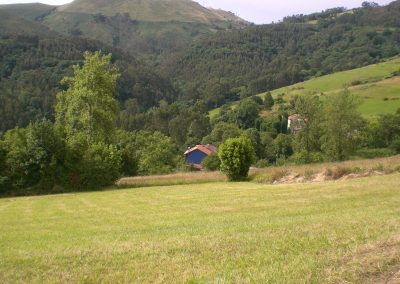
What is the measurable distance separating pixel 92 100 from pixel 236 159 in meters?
19.8

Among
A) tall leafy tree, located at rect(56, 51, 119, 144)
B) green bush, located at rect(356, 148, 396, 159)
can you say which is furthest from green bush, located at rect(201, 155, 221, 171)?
tall leafy tree, located at rect(56, 51, 119, 144)

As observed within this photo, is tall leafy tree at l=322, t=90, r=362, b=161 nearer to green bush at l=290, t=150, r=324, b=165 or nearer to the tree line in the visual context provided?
the tree line

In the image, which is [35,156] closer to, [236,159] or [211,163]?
[236,159]

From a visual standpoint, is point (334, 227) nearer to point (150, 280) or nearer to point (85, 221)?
point (150, 280)

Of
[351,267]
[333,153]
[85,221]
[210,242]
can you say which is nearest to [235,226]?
[210,242]

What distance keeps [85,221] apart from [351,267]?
1616 centimetres

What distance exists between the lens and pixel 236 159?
44.5 m

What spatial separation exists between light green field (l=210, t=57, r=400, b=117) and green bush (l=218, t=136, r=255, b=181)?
52.6 metres

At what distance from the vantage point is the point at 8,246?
14367 mm

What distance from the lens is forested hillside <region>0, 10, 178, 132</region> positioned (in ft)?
416

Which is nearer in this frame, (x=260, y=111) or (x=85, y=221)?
(x=85, y=221)

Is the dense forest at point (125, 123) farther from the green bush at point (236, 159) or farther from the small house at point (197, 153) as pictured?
the small house at point (197, 153)

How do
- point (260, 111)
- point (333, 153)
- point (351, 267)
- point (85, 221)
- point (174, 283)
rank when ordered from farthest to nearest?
point (260, 111) → point (333, 153) → point (85, 221) → point (174, 283) → point (351, 267)

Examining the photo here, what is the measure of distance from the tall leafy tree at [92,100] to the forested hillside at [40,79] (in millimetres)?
72837
